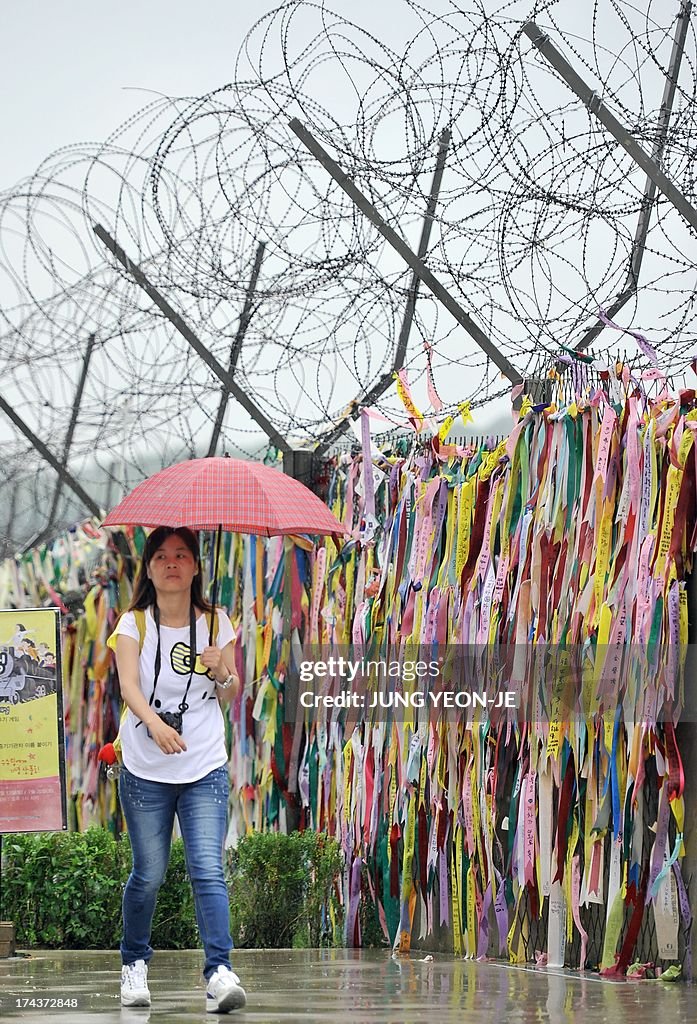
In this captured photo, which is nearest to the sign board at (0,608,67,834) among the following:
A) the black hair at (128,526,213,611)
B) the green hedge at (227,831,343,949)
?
the green hedge at (227,831,343,949)

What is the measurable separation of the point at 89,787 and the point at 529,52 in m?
6.15

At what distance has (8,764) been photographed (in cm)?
855

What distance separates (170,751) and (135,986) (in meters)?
0.82

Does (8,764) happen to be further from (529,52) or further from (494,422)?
(529,52)

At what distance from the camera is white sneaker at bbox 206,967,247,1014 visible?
602 centimetres

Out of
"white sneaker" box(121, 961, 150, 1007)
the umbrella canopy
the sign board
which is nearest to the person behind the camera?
"white sneaker" box(121, 961, 150, 1007)

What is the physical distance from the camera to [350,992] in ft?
22.3

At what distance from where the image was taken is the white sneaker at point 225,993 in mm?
6023

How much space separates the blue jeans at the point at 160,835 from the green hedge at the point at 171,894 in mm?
2428

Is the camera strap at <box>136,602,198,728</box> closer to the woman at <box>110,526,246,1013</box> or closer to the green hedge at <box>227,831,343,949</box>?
the woman at <box>110,526,246,1013</box>

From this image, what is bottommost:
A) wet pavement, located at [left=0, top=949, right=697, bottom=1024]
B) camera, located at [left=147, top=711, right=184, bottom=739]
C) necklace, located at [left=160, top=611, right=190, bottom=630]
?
wet pavement, located at [left=0, top=949, right=697, bottom=1024]

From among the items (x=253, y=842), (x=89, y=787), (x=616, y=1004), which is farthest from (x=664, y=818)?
(x=89, y=787)

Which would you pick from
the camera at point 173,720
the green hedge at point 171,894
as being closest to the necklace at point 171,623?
the camera at point 173,720

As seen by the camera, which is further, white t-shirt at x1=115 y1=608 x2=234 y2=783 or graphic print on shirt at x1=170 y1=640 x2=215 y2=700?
graphic print on shirt at x1=170 y1=640 x2=215 y2=700
